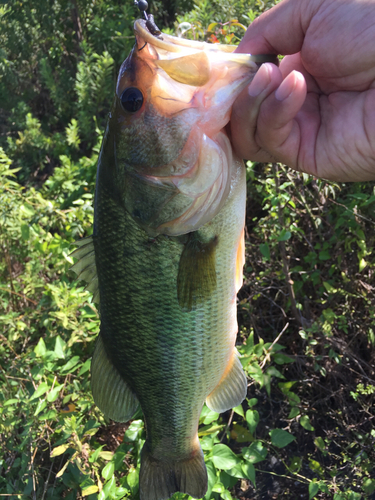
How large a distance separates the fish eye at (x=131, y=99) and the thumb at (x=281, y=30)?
1.50 ft

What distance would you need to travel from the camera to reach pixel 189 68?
38.1 inches

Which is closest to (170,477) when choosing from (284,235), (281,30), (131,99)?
(284,235)

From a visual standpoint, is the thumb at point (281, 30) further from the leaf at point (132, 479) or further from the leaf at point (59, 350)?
the leaf at point (132, 479)

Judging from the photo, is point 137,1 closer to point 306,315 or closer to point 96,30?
point 306,315

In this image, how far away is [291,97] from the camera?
3.18ft

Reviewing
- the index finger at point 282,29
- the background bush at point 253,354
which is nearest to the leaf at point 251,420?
the background bush at point 253,354

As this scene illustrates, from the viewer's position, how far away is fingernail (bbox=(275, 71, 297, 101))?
94cm

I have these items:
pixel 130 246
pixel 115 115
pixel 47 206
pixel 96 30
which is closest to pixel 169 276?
pixel 130 246

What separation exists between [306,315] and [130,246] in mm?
1766

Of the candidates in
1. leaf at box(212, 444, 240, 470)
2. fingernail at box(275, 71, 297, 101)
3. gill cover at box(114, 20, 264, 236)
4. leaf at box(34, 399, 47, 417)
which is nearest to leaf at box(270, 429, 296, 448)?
leaf at box(212, 444, 240, 470)

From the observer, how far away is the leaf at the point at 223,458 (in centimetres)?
167

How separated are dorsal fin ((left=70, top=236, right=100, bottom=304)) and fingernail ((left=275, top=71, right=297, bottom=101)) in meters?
0.82

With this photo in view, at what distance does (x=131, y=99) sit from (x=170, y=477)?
4.87 feet

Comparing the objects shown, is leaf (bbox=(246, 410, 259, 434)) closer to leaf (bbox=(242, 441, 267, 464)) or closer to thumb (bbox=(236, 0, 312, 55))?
leaf (bbox=(242, 441, 267, 464))
